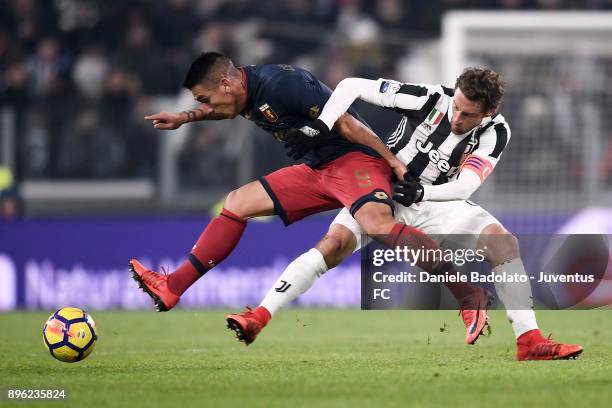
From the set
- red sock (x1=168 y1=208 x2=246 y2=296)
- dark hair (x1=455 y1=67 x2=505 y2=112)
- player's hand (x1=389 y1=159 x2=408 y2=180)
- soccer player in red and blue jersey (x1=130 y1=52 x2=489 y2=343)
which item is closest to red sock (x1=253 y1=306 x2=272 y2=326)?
soccer player in red and blue jersey (x1=130 y1=52 x2=489 y2=343)

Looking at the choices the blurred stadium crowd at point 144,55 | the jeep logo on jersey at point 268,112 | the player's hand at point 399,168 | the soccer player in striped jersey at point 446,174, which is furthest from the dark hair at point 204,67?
the blurred stadium crowd at point 144,55

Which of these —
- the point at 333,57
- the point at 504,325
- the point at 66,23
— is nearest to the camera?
the point at 504,325

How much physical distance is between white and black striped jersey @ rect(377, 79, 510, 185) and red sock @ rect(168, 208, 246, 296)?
45.2 inches

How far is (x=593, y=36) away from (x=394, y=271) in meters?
7.40

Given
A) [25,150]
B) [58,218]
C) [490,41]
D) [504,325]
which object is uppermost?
[490,41]

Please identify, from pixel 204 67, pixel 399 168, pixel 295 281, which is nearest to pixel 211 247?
pixel 295 281

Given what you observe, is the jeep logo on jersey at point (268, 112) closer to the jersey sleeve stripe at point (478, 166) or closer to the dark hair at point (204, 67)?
the dark hair at point (204, 67)

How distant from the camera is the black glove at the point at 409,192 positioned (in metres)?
6.62

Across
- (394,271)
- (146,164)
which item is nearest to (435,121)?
(394,271)

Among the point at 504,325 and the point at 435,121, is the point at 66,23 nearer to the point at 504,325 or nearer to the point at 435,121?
the point at 504,325

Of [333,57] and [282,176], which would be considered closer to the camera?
[282,176]

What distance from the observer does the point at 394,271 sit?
22.7 ft

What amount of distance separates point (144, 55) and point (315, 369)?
1002 cm

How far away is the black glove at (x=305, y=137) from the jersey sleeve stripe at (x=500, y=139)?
101cm
